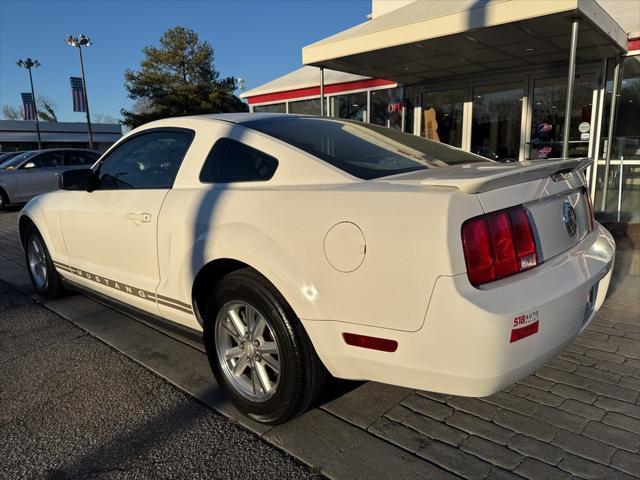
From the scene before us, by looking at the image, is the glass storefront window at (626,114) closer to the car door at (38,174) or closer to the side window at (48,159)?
the car door at (38,174)

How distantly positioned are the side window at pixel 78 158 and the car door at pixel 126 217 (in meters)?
11.0

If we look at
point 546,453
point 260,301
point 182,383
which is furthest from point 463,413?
point 182,383

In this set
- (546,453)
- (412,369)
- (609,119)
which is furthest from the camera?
(609,119)

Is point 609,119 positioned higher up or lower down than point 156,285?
higher up

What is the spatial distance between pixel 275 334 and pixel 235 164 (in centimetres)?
101

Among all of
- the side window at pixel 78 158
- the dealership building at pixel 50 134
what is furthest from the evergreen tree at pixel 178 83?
the side window at pixel 78 158

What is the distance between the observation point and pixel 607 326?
153 inches

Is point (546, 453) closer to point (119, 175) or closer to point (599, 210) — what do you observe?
point (119, 175)

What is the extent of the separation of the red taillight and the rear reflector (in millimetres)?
426

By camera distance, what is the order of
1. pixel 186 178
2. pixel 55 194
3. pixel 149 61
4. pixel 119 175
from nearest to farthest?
pixel 186 178, pixel 119 175, pixel 55 194, pixel 149 61

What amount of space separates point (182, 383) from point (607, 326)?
3.28 m

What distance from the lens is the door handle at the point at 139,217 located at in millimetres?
3042

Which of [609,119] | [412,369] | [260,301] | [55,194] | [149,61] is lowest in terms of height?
[412,369]

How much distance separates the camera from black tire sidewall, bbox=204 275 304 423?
2.28 m
